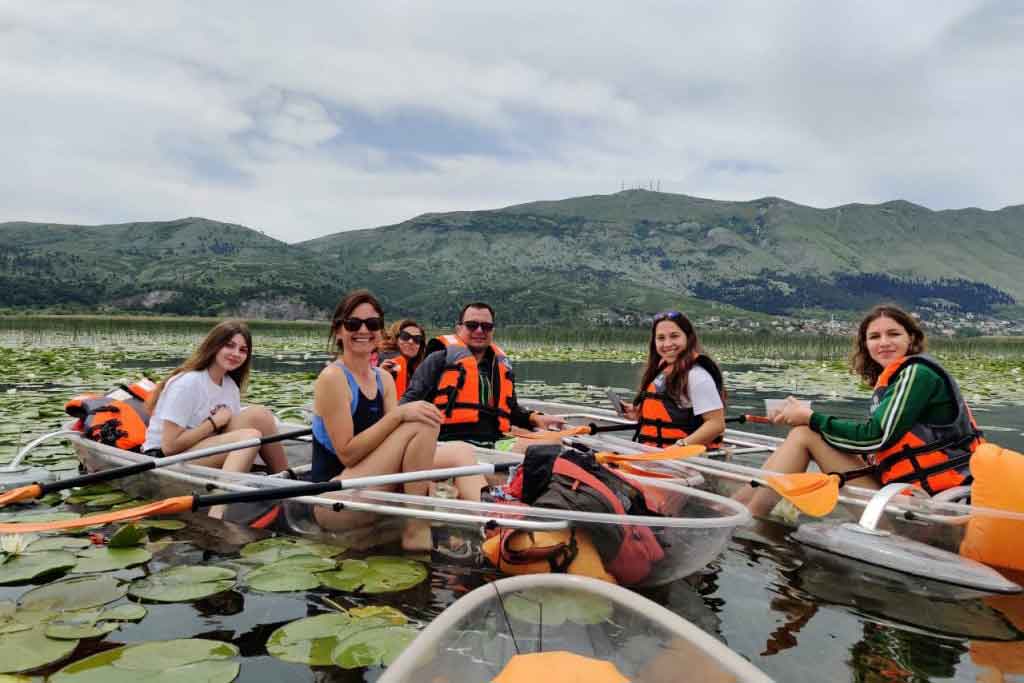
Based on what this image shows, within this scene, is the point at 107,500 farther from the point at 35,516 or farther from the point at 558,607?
the point at 558,607

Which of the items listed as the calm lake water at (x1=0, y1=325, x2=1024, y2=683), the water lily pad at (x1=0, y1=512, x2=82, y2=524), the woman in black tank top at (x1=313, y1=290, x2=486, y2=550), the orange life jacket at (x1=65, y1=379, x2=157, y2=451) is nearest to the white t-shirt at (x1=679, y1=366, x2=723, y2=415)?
the calm lake water at (x1=0, y1=325, x2=1024, y2=683)

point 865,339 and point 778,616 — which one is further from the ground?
point 865,339

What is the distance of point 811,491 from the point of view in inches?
156

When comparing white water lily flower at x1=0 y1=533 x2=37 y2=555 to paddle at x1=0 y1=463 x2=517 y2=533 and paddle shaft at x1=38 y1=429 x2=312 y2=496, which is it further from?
paddle shaft at x1=38 y1=429 x2=312 y2=496

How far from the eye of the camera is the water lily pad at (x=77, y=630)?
8.98 ft

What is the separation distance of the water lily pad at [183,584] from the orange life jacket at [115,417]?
241 centimetres

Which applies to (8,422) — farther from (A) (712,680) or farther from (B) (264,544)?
(A) (712,680)

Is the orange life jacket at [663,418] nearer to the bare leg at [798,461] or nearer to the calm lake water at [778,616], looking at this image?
the bare leg at [798,461]

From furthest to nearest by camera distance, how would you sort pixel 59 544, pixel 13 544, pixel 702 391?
1. pixel 702 391
2. pixel 59 544
3. pixel 13 544

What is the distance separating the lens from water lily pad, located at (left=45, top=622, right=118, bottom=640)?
274 cm

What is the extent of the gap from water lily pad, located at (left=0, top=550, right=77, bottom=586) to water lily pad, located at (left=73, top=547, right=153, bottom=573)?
6cm

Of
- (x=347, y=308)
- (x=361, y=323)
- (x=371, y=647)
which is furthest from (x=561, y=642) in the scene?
(x=347, y=308)

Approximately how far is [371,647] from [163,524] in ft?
8.68

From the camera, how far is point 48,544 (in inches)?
153
